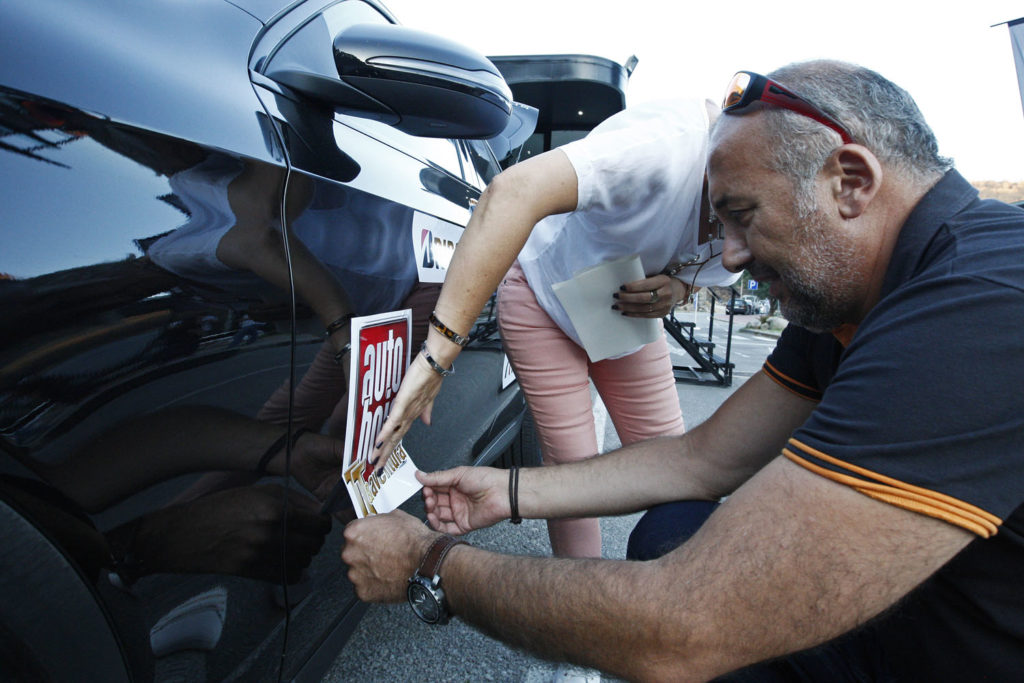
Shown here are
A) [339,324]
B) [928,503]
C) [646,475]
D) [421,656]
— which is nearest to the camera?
[928,503]

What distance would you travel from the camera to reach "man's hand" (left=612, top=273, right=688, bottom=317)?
1429mm

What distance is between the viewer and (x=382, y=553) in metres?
1.00

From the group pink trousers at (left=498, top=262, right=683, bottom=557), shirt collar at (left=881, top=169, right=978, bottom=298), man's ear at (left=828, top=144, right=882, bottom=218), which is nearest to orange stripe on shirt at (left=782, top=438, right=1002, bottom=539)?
shirt collar at (left=881, top=169, right=978, bottom=298)

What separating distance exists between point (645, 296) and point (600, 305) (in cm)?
11

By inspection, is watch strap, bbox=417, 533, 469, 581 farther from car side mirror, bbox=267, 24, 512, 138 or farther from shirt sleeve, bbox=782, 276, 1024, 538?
car side mirror, bbox=267, 24, 512, 138

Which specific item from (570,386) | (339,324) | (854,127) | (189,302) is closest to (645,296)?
(570,386)

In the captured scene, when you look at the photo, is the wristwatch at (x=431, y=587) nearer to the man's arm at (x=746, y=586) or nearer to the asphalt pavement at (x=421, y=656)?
the man's arm at (x=746, y=586)

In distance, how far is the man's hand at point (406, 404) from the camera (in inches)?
40.3

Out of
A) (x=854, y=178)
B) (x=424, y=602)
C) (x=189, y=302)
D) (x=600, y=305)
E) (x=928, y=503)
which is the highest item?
(x=854, y=178)

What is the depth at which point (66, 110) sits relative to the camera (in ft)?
1.87

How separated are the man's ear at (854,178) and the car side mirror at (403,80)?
568 mm

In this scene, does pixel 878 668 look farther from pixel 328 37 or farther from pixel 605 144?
pixel 328 37

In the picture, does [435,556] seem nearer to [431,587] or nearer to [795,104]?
[431,587]

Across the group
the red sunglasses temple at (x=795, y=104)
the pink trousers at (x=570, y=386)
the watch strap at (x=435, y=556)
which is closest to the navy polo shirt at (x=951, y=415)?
the red sunglasses temple at (x=795, y=104)
